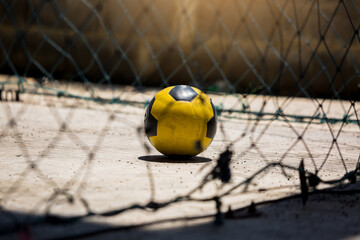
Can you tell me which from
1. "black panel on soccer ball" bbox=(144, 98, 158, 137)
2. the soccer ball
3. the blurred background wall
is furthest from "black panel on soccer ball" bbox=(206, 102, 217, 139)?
the blurred background wall

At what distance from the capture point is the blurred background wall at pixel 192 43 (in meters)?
12.1

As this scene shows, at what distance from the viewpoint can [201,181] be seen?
386 cm

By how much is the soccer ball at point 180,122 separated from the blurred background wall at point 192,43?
705cm

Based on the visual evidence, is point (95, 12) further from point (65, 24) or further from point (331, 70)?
point (331, 70)

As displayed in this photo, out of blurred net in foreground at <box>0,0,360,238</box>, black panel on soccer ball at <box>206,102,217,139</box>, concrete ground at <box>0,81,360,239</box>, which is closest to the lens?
concrete ground at <box>0,81,360,239</box>

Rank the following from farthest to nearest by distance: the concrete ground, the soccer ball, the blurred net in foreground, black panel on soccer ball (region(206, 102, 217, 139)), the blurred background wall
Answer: the blurred background wall, black panel on soccer ball (region(206, 102, 217, 139)), the soccer ball, the blurred net in foreground, the concrete ground

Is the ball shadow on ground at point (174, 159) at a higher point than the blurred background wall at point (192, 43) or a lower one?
lower

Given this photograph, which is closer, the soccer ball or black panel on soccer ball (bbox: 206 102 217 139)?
the soccer ball

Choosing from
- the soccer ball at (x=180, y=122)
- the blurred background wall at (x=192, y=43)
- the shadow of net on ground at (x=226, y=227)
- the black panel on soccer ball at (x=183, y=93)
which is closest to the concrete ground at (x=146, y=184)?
the shadow of net on ground at (x=226, y=227)

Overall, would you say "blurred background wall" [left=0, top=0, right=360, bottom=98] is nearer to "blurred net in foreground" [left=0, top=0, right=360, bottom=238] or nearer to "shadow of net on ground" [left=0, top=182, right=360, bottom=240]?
"blurred net in foreground" [left=0, top=0, right=360, bottom=238]

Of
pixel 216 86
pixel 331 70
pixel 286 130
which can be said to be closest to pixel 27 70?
pixel 216 86

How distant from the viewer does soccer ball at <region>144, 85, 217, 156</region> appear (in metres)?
4.67

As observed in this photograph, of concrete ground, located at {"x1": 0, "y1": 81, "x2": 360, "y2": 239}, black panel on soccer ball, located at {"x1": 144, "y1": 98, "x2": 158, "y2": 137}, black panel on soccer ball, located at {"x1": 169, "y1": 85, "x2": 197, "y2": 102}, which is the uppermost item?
black panel on soccer ball, located at {"x1": 169, "y1": 85, "x2": 197, "y2": 102}

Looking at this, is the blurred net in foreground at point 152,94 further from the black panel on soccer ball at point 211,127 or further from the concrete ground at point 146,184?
the black panel on soccer ball at point 211,127
